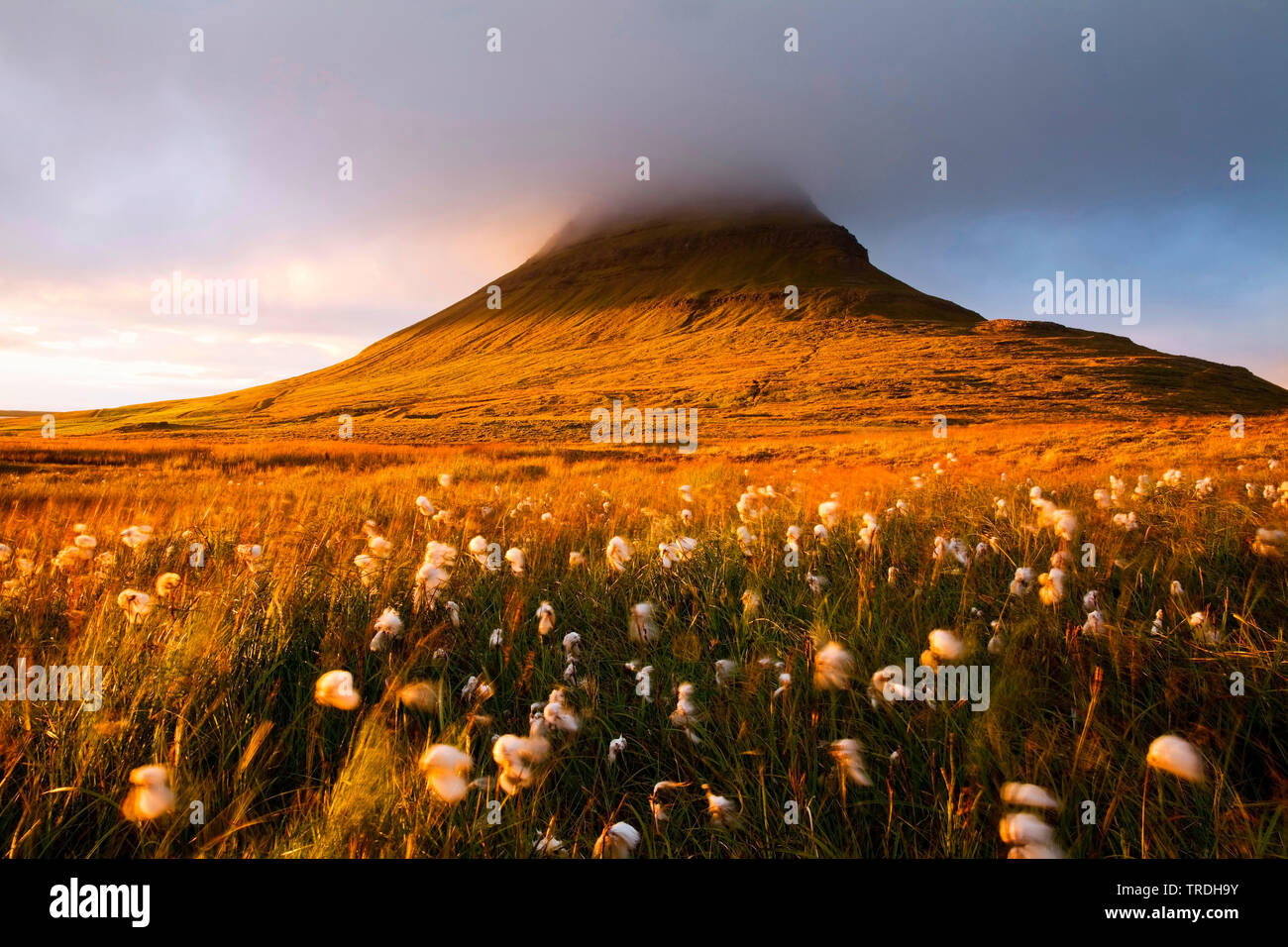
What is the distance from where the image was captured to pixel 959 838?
1572mm

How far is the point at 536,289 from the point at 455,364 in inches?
2265

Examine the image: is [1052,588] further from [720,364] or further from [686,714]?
[720,364]

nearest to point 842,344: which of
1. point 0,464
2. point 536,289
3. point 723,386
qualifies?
point 723,386

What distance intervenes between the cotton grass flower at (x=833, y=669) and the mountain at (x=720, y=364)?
3359 centimetres

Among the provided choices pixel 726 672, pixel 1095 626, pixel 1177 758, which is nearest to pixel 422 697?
pixel 726 672

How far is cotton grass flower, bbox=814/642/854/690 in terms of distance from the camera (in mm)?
2174

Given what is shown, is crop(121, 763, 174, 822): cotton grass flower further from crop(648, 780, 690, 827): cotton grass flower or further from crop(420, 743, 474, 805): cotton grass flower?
crop(648, 780, 690, 827): cotton grass flower

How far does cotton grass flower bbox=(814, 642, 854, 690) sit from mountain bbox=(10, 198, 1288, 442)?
110 feet

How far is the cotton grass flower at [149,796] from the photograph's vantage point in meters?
1.53

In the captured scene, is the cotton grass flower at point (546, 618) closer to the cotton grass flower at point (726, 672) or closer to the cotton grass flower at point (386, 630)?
the cotton grass flower at point (386, 630)

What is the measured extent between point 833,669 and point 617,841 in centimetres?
113

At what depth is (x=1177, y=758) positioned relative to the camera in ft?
4.88

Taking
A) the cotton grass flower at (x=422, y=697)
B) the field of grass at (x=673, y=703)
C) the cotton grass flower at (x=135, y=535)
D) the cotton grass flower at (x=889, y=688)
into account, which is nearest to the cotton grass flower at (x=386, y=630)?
the field of grass at (x=673, y=703)

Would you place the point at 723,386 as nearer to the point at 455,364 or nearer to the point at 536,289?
the point at 455,364
